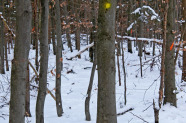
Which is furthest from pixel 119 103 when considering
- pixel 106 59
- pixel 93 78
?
pixel 106 59

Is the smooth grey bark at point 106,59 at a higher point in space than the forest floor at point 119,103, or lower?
higher

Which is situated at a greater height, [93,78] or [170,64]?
[170,64]

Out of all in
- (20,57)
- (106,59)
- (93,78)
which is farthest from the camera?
(93,78)

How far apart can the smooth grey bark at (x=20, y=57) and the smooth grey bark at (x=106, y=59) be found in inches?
42.2

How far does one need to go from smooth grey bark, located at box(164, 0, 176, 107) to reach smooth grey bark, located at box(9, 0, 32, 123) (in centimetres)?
475

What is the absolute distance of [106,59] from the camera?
2.88m

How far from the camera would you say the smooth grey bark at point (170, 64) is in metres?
5.98

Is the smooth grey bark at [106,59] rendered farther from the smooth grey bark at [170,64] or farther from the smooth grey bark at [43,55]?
the smooth grey bark at [170,64]

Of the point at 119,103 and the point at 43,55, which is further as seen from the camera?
the point at 119,103

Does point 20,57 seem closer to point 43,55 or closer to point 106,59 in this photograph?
point 106,59

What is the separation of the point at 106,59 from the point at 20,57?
1182mm

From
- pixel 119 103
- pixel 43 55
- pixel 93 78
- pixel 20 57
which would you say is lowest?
pixel 119 103

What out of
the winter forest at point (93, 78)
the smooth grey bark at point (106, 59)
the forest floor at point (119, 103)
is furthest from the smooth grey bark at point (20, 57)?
the forest floor at point (119, 103)

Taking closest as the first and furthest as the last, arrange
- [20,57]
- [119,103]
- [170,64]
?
[20,57] → [170,64] → [119,103]
